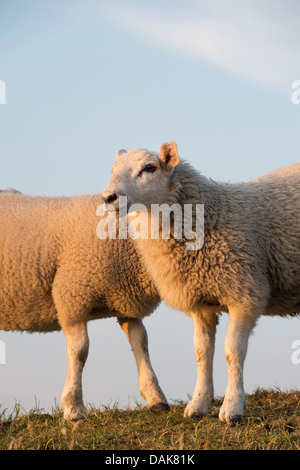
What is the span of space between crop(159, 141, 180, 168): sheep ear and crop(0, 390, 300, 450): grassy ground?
2.88m

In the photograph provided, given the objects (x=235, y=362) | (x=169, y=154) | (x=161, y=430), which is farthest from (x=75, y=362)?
(x=169, y=154)

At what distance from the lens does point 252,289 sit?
7398 mm

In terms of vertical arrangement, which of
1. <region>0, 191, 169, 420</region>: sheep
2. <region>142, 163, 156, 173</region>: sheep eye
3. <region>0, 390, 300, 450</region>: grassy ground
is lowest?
<region>0, 390, 300, 450</region>: grassy ground

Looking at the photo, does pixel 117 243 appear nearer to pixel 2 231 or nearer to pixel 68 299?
pixel 68 299

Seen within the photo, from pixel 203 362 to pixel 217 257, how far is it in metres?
1.36

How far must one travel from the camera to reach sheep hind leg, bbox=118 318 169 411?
8.78 metres

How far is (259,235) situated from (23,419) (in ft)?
12.1

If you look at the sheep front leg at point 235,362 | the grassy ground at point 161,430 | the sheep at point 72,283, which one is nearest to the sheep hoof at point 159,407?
the sheep at point 72,283

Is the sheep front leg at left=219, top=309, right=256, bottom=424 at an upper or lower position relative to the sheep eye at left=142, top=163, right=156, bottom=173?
lower

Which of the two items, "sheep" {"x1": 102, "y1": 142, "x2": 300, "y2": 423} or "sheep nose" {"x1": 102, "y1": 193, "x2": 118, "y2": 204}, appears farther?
"sheep" {"x1": 102, "y1": 142, "x2": 300, "y2": 423}

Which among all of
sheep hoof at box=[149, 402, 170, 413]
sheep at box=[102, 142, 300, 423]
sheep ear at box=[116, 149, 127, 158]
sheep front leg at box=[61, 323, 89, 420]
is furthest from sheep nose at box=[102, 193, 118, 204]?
sheep hoof at box=[149, 402, 170, 413]

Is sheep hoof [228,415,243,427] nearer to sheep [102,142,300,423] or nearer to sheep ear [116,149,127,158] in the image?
sheep [102,142,300,423]

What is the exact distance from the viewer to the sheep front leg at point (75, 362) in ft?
27.8
